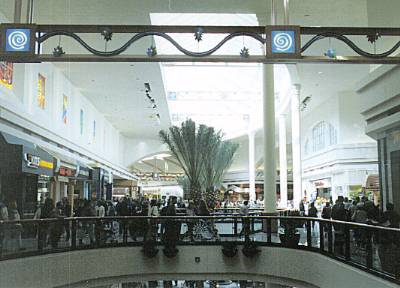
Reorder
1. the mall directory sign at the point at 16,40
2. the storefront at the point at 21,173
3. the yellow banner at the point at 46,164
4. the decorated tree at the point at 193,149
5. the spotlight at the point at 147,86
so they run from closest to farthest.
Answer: the mall directory sign at the point at 16,40 < the storefront at the point at 21,173 < the yellow banner at the point at 46,164 < the decorated tree at the point at 193,149 < the spotlight at the point at 147,86

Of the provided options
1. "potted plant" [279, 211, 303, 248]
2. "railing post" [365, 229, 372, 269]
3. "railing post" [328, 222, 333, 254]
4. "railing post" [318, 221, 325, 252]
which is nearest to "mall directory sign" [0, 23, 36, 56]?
"railing post" [365, 229, 372, 269]

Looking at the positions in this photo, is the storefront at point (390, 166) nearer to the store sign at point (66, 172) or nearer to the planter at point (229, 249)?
the planter at point (229, 249)

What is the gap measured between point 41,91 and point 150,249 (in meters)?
8.04

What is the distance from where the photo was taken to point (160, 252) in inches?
536

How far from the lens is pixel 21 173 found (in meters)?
12.5

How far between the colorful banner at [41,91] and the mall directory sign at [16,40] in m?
10.6

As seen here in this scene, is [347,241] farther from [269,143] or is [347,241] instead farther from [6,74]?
[6,74]

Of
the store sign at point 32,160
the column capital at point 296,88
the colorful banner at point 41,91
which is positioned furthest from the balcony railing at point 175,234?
the column capital at point 296,88

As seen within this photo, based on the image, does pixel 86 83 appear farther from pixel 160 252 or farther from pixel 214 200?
pixel 160 252

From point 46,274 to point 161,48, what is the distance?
1334cm

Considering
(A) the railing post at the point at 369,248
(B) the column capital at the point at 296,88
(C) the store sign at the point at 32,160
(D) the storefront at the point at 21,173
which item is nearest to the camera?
(A) the railing post at the point at 369,248

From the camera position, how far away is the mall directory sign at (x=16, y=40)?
715 cm

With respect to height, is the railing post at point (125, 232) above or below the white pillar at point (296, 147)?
below

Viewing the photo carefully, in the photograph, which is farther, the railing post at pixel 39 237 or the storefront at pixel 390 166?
the storefront at pixel 390 166
